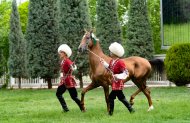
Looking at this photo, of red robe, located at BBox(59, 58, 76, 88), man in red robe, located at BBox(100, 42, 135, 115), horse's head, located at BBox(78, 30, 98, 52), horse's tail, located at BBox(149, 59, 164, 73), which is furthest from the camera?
horse's tail, located at BBox(149, 59, 164, 73)

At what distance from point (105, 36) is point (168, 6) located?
13.7 ft

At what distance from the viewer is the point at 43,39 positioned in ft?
95.7

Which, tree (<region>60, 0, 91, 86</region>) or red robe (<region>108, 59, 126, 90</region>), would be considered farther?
tree (<region>60, 0, 91, 86</region>)

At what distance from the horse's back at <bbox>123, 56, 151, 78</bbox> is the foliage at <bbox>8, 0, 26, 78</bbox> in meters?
17.5

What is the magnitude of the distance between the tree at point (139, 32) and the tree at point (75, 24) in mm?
3131

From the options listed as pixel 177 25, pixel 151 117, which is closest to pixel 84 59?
pixel 177 25

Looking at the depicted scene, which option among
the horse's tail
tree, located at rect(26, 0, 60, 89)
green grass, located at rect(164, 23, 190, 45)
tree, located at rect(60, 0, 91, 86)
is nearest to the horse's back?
tree, located at rect(60, 0, 91, 86)

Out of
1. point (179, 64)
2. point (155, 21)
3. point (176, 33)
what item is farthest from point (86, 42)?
point (155, 21)

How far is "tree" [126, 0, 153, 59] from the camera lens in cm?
3016

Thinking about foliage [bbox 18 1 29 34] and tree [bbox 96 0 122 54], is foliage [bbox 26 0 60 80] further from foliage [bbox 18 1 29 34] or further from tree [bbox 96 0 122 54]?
foliage [bbox 18 1 29 34]

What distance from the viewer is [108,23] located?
30.2 meters

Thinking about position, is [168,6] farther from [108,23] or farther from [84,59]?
[84,59]

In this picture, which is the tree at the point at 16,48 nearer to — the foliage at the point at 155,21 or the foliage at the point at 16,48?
the foliage at the point at 16,48

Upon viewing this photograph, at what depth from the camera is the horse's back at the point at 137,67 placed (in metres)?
14.2
